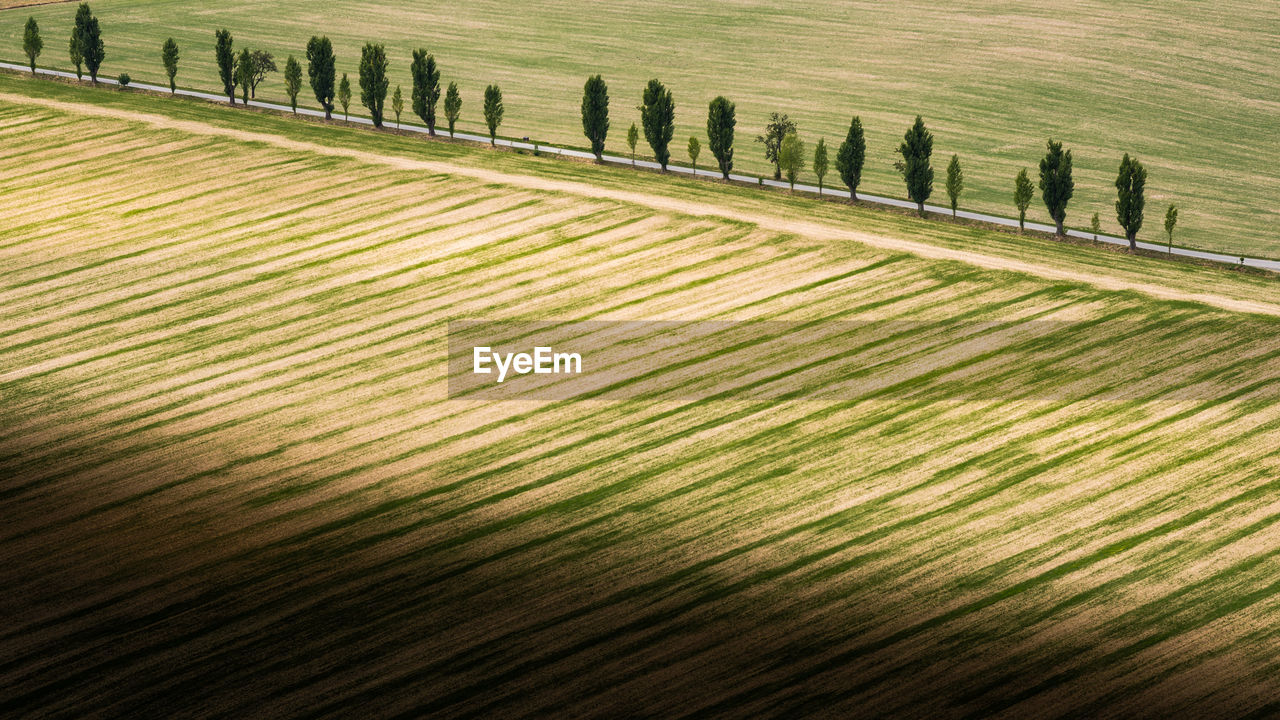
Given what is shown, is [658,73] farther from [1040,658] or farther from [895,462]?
[1040,658]

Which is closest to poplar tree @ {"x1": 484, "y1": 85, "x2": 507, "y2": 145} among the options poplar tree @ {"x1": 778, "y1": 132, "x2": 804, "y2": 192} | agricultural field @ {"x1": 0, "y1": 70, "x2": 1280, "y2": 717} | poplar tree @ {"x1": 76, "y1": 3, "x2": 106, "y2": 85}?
poplar tree @ {"x1": 778, "y1": 132, "x2": 804, "y2": 192}

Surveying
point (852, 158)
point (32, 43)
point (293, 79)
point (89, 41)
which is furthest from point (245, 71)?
point (852, 158)

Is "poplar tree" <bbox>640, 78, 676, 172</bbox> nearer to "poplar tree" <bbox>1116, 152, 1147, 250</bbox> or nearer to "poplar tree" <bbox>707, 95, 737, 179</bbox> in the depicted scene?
"poplar tree" <bbox>707, 95, 737, 179</bbox>

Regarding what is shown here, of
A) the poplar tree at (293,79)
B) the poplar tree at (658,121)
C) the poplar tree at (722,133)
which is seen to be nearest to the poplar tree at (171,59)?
the poplar tree at (293,79)

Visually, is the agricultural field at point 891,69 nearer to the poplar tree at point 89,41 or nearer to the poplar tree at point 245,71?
the poplar tree at point 89,41

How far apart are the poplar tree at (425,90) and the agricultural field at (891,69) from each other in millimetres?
7102

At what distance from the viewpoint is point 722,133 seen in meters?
83.8

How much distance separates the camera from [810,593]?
37781 millimetres

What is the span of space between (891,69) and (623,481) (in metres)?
88.9

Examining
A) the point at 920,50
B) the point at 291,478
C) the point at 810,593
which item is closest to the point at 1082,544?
the point at 810,593

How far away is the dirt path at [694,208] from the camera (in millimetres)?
57781

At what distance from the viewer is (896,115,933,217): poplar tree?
78062mm

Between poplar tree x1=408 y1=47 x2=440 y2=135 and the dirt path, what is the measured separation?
12146mm

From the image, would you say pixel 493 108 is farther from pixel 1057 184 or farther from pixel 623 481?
pixel 623 481
